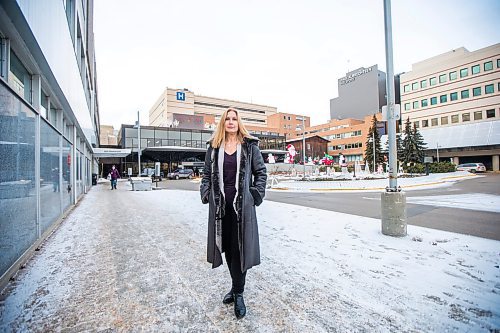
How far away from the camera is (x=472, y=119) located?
46.2 meters

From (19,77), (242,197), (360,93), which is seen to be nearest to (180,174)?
(19,77)

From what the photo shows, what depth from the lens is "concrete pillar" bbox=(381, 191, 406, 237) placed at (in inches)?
193

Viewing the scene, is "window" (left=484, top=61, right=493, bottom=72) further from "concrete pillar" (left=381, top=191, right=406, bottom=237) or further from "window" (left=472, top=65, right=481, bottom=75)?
"concrete pillar" (left=381, top=191, right=406, bottom=237)

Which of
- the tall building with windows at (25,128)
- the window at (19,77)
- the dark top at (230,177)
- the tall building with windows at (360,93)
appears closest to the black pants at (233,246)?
the dark top at (230,177)

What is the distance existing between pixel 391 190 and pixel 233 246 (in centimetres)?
408

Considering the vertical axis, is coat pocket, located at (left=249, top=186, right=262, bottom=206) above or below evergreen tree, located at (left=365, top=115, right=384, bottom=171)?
below

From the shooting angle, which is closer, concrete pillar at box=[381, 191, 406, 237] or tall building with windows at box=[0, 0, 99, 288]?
tall building with windows at box=[0, 0, 99, 288]

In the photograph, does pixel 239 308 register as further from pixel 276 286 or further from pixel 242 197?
pixel 242 197

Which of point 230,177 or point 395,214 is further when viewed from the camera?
point 395,214

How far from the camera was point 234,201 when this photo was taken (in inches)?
97.3

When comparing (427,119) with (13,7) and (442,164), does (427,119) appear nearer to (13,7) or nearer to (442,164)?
(442,164)

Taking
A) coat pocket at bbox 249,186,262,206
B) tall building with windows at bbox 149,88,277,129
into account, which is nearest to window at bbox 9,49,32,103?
coat pocket at bbox 249,186,262,206

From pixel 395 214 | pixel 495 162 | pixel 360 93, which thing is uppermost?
pixel 360 93

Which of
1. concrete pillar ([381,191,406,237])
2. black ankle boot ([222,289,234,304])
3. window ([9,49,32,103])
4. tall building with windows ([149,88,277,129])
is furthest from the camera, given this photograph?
tall building with windows ([149,88,277,129])
